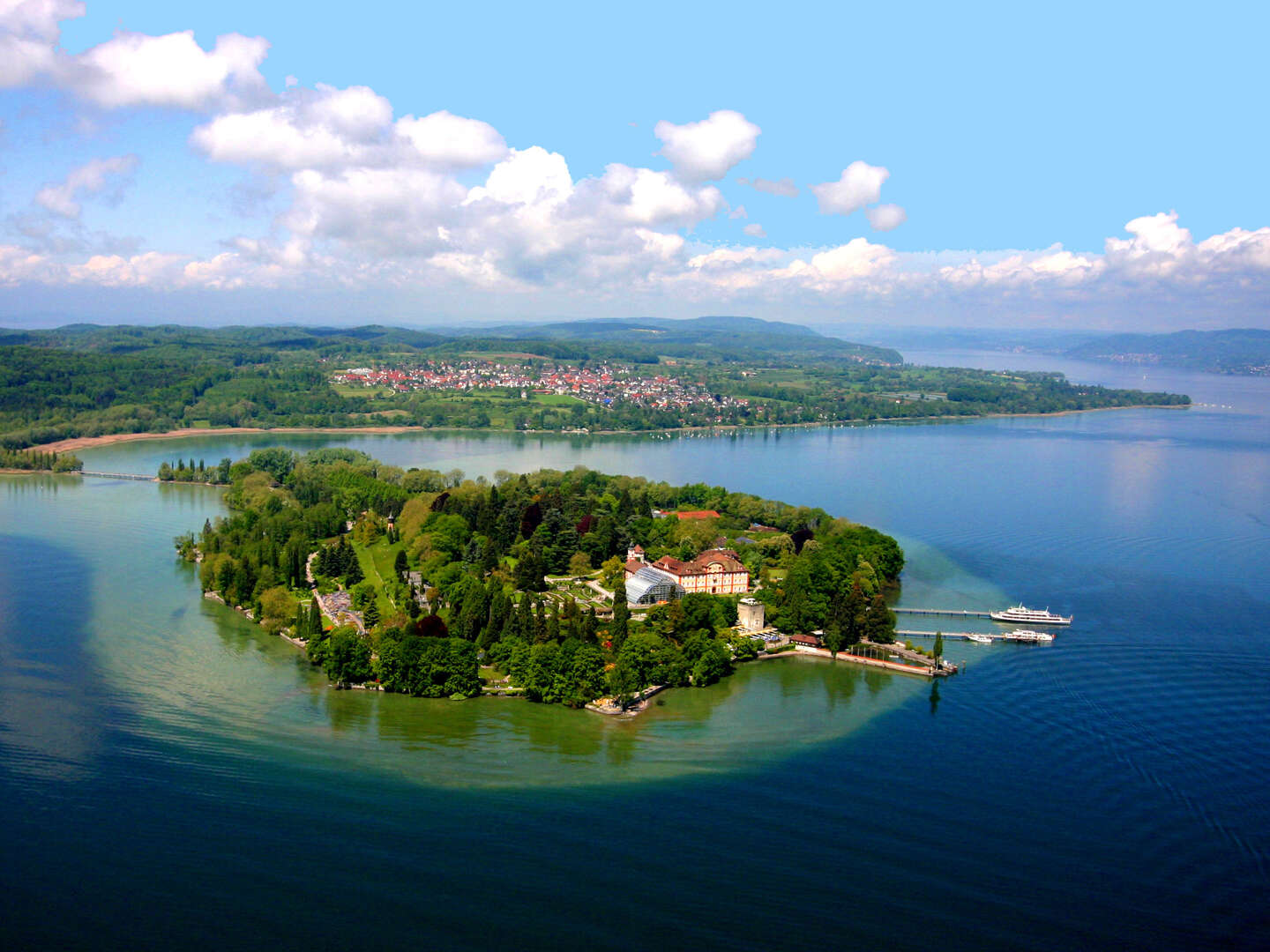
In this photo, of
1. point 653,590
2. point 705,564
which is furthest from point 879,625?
point 653,590

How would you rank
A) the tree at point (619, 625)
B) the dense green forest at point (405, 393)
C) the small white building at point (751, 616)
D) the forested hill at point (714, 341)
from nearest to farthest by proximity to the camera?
1. the tree at point (619, 625)
2. the small white building at point (751, 616)
3. the dense green forest at point (405, 393)
4. the forested hill at point (714, 341)

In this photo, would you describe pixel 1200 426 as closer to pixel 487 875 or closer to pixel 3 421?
pixel 487 875

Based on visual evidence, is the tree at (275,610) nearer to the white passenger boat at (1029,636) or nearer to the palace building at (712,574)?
the palace building at (712,574)

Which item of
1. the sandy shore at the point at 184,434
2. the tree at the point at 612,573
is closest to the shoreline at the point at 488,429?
the sandy shore at the point at 184,434

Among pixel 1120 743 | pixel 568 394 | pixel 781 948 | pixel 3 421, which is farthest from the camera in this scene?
pixel 568 394

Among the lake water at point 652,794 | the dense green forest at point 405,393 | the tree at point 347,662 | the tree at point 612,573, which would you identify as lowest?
the lake water at point 652,794

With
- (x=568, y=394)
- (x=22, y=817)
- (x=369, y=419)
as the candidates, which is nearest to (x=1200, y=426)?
(x=568, y=394)

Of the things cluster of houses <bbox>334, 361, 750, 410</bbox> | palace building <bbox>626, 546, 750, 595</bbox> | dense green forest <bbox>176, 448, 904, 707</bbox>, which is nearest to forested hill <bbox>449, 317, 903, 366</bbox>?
cluster of houses <bbox>334, 361, 750, 410</bbox>

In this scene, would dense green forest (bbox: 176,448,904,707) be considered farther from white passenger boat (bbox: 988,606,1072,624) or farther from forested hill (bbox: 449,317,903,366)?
forested hill (bbox: 449,317,903,366)
